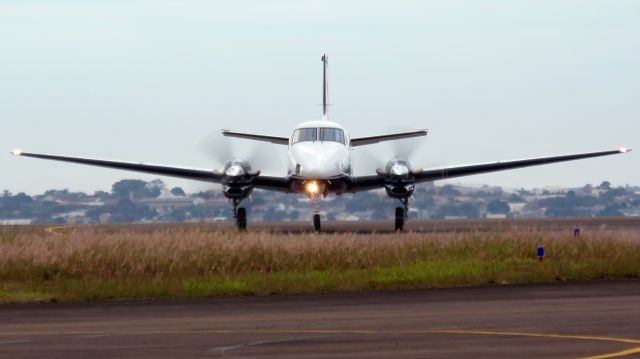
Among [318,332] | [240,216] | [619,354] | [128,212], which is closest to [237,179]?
[240,216]

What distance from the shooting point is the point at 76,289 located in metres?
24.7

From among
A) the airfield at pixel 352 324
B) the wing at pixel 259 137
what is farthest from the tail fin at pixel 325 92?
the airfield at pixel 352 324

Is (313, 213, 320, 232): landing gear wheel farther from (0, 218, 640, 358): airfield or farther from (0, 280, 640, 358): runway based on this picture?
(0, 280, 640, 358): runway

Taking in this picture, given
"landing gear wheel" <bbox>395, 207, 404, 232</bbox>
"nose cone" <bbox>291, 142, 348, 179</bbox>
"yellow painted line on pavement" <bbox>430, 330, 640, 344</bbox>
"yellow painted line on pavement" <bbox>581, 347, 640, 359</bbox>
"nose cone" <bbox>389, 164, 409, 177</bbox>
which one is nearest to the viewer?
"yellow painted line on pavement" <bbox>581, 347, 640, 359</bbox>

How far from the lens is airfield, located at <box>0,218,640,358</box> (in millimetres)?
14392

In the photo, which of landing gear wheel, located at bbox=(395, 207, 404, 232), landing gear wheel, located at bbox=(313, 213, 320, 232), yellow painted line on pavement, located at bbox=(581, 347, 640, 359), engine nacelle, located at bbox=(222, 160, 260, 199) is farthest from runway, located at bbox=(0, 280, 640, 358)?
landing gear wheel, located at bbox=(395, 207, 404, 232)

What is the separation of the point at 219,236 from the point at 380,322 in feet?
49.9

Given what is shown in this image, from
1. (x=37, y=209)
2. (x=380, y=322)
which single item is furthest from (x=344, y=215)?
(x=380, y=322)

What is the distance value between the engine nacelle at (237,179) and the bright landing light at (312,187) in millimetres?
2053

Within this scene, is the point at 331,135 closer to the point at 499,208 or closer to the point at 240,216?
the point at 240,216

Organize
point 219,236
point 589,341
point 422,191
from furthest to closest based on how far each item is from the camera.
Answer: point 422,191
point 219,236
point 589,341

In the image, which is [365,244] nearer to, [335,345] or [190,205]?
[335,345]

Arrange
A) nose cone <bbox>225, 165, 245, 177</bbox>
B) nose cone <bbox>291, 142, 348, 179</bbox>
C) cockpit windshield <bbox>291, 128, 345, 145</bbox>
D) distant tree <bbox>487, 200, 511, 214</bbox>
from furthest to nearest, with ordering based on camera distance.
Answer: distant tree <bbox>487, 200, 511, 214</bbox>
cockpit windshield <bbox>291, 128, 345, 145</bbox>
nose cone <bbox>225, 165, 245, 177</bbox>
nose cone <bbox>291, 142, 348, 179</bbox>

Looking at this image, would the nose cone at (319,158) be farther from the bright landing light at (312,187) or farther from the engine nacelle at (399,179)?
the engine nacelle at (399,179)
